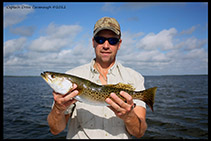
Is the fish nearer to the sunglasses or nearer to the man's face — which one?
the man's face

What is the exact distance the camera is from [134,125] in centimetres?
352

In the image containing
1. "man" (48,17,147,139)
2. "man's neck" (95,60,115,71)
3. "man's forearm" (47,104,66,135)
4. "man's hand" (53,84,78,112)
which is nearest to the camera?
"man's hand" (53,84,78,112)

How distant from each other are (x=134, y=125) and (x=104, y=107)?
886 mm

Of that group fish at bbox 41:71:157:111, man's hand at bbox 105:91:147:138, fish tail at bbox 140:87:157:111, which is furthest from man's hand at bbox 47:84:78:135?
fish tail at bbox 140:87:157:111

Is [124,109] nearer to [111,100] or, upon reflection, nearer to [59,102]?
[111,100]

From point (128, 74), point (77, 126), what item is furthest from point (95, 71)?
point (77, 126)

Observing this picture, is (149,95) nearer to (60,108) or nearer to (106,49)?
(106,49)

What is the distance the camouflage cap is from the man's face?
128 mm

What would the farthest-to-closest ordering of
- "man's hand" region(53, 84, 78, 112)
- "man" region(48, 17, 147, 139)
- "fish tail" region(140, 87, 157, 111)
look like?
1. "fish tail" region(140, 87, 157, 111)
2. "man" region(48, 17, 147, 139)
3. "man's hand" region(53, 84, 78, 112)

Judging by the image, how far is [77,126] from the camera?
3770mm

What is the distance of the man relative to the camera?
3366 millimetres

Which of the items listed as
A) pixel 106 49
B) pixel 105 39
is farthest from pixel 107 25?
pixel 106 49

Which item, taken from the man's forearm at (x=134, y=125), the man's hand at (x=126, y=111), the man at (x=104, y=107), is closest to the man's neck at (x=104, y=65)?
the man at (x=104, y=107)

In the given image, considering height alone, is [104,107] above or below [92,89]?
below
